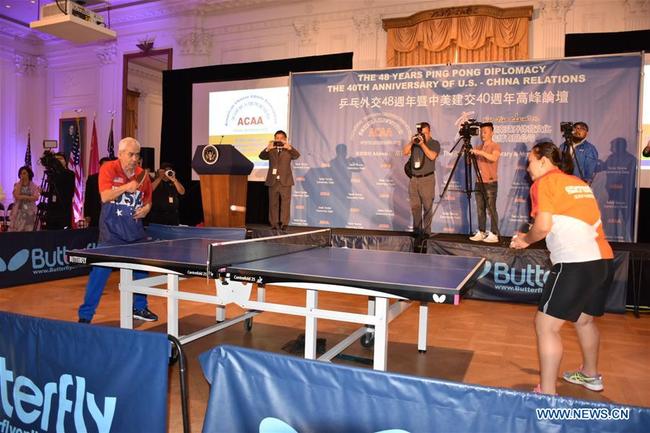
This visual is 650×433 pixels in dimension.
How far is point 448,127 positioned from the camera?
7.71m

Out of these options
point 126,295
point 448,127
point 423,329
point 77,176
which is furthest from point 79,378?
point 77,176

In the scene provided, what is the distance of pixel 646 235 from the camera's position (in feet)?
23.9

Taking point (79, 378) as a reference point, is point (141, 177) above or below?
above

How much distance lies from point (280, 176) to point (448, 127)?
266 cm

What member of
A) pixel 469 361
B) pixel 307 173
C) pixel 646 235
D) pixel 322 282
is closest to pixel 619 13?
pixel 646 235

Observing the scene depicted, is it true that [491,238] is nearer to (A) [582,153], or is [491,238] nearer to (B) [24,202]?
(A) [582,153]

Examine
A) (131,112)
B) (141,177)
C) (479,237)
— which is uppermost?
(131,112)

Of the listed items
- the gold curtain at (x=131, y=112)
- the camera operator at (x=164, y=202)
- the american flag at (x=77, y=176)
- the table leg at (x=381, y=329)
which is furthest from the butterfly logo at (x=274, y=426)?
the gold curtain at (x=131, y=112)

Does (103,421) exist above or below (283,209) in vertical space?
below

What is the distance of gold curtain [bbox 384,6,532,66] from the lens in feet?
25.8

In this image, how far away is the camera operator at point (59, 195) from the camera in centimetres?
764

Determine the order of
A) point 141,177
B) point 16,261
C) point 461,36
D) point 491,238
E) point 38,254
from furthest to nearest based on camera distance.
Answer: point 461,36 → point 491,238 → point 38,254 → point 16,261 → point 141,177

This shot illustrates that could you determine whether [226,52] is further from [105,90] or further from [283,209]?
[283,209]

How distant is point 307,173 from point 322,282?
6.26 metres
